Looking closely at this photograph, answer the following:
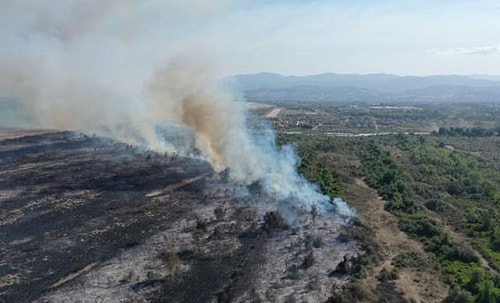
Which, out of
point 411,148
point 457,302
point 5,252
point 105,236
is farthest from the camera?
point 411,148

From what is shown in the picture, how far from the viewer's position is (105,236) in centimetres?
4369

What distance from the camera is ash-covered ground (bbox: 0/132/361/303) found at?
111ft

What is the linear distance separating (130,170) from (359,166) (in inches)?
1329

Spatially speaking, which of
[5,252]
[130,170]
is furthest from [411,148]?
[5,252]

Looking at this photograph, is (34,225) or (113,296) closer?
(113,296)

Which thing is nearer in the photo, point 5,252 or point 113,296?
point 113,296

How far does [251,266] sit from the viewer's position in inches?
1471

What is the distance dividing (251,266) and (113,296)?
10.0 meters

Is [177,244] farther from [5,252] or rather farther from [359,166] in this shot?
[359,166]

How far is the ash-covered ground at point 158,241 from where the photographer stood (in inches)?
1332

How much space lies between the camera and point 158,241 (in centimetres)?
4244

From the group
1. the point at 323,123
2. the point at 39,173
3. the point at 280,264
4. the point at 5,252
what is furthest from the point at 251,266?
the point at 323,123

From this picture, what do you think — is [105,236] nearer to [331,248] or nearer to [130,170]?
[331,248]

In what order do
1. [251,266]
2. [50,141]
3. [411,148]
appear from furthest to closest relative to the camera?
[411,148] → [50,141] → [251,266]
